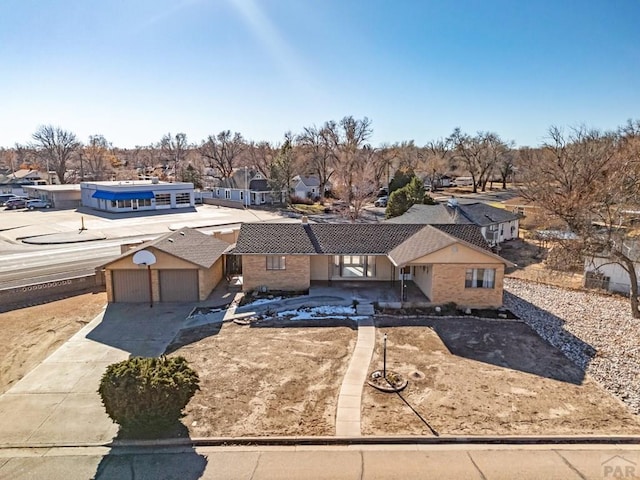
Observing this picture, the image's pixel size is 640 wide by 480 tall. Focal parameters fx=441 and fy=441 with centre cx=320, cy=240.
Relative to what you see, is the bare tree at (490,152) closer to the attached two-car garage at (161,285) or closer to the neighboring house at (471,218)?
the neighboring house at (471,218)

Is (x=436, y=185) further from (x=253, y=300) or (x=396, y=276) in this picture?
(x=253, y=300)

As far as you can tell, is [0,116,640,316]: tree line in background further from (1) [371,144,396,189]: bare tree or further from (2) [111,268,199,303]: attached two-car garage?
(2) [111,268,199,303]: attached two-car garage

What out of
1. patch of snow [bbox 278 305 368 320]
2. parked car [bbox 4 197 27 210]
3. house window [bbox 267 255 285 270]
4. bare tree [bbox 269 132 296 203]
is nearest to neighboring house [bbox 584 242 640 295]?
patch of snow [bbox 278 305 368 320]

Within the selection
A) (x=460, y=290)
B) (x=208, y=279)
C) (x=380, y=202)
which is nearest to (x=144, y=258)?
(x=208, y=279)

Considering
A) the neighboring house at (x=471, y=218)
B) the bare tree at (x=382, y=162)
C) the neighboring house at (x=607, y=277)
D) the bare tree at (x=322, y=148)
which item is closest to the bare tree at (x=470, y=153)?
the bare tree at (x=382, y=162)

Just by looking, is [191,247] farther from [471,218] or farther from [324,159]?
[324,159]

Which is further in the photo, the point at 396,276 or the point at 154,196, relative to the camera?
the point at 154,196

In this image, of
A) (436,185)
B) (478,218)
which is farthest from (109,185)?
(436,185)
